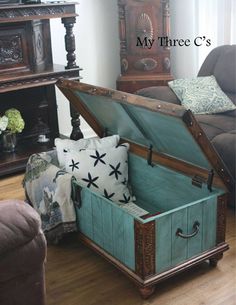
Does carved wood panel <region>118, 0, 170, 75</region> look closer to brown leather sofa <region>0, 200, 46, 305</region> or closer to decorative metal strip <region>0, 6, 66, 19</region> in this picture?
decorative metal strip <region>0, 6, 66, 19</region>

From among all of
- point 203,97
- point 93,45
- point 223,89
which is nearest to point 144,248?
point 203,97

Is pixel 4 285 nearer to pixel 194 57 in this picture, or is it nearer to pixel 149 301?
pixel 149 301

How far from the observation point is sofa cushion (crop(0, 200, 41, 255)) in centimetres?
143

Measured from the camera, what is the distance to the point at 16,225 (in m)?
1.44

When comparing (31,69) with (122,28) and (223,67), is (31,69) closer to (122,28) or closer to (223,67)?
(122,28)

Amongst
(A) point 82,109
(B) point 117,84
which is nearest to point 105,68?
(B) point 117,84

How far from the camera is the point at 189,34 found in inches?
165

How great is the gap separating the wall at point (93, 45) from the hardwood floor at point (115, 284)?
204 cm

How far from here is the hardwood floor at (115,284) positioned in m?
2.02

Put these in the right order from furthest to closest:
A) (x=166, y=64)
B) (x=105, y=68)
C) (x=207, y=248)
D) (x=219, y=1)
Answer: (x=105, y=68) < (x=166, y=64) < (x=219, y=1) < (x=207, y=248)

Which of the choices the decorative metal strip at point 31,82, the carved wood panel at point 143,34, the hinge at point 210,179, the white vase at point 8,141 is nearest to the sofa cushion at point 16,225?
the hinge at point 210,179

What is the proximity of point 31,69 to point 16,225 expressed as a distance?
88.9 inches

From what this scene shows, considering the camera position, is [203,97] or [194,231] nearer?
[194,231]

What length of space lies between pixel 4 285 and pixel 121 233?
0.65 m
